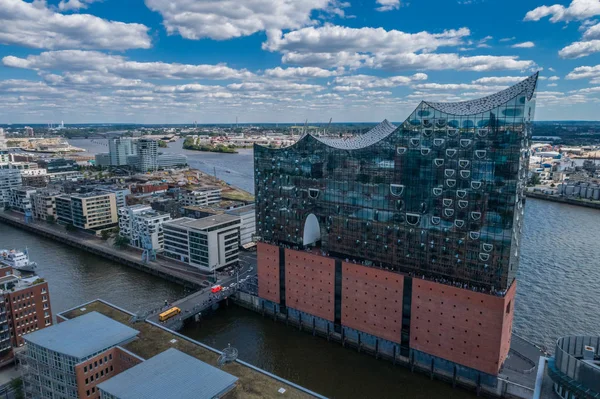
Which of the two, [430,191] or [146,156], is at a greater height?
[430,191]

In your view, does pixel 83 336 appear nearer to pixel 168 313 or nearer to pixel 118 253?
pixel 168 313

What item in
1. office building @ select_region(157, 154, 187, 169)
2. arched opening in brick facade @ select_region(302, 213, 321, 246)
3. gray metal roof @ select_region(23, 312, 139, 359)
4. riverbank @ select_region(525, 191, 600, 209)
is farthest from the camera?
office building @ select_region(157, 154, 187, 169)

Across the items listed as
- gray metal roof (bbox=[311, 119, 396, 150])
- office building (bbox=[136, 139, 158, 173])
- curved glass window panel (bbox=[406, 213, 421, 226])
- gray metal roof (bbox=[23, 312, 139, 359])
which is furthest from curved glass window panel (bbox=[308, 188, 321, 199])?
office building (bbox=[136, 139, 158, 173])

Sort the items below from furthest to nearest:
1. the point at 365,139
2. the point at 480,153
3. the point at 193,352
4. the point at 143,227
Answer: the point at 143,227 < the point at 365,139 < the point at 480,153 < the point at 193,352

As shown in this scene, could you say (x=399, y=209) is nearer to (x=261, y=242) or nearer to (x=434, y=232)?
(x=434, y=232)

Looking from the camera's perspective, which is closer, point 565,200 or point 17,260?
point 17,260

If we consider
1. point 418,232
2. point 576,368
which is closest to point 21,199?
point 418,232

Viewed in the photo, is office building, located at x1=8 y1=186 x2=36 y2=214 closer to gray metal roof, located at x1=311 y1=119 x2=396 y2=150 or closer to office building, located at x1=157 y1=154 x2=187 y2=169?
office building, located at x1=157 y1=154 x2=187 y2=169
